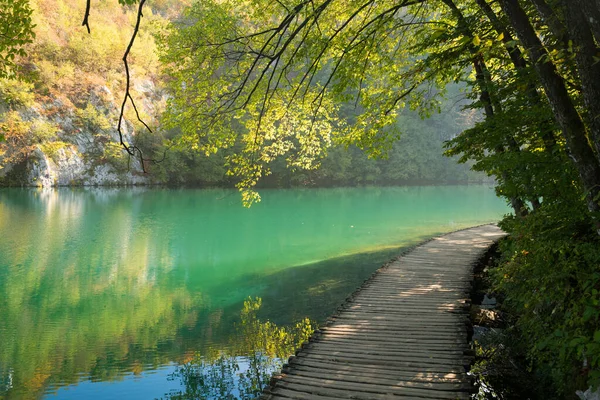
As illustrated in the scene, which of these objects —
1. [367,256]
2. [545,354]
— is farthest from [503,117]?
[367,256]

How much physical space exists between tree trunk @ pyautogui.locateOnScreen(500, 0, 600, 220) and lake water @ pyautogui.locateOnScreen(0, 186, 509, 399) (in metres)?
5.49

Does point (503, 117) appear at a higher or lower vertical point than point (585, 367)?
higher

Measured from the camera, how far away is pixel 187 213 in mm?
29562

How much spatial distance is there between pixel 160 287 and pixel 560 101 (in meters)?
11.6

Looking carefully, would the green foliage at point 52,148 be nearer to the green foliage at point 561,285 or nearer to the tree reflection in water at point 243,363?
the tree reflection in water at point 243,363

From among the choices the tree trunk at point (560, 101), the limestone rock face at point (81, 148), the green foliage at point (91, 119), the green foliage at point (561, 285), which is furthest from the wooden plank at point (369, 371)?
the green foliage at point (91, 119)

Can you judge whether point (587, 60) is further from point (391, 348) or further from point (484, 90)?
point (484, 90)

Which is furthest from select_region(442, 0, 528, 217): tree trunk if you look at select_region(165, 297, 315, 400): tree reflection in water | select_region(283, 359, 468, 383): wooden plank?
select_region(165, 297, 315, 400): tree reflection in water

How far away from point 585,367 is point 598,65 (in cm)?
309

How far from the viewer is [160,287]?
12.9 metres

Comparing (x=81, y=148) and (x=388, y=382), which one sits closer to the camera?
(x=388, y=382)

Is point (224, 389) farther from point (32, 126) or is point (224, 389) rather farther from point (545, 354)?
point (32, 126)

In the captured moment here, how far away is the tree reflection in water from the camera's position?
22.4 feet

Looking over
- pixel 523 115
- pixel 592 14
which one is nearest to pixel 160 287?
pixel 523 115
